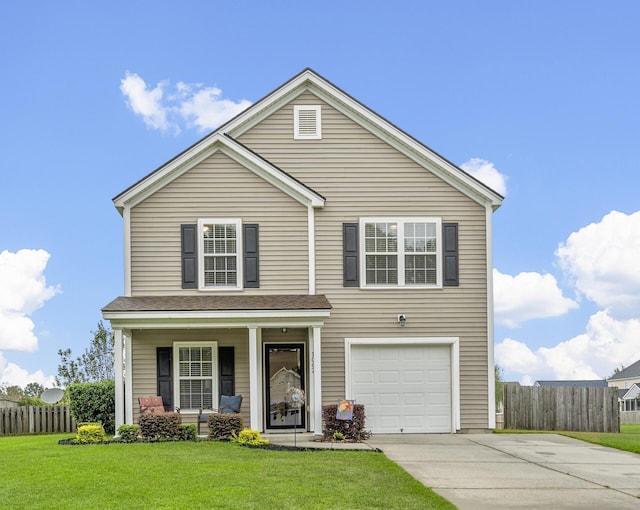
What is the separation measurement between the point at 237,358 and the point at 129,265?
3.34m

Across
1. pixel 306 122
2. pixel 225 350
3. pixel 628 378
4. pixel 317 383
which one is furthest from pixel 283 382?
pixel 628 378

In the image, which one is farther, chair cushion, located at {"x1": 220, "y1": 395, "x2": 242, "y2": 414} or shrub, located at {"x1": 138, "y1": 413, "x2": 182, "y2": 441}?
chair cushion, located at {"x1": 220, "y1": 395, "x2": 242, "y2": 414}

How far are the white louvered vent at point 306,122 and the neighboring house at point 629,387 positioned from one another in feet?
123

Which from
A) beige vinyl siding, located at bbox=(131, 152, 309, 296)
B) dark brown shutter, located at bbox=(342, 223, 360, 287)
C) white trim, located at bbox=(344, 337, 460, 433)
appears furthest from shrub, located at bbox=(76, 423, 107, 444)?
dark brown shutter, located at bbox=(342, 223, 360, 287)

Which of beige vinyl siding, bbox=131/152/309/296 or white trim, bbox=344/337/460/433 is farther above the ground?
beige vinyl siding, bbox=131/152/309/296

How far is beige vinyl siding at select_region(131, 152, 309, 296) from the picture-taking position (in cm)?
1827

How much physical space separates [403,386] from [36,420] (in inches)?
463

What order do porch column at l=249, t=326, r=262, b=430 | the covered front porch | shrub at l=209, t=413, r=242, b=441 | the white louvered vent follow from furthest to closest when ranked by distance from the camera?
the white louvered vent
the covered front porch
porch column at l=249, t=326, r=262, b=430
shrub at l=209, t=413, r=242, b=441

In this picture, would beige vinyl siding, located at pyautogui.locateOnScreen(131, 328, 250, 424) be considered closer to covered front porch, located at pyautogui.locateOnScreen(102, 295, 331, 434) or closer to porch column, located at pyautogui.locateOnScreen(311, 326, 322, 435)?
covered front porch, located at pyautogui.locateOnScreen(102, 295, 331, 434)

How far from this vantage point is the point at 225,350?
18.2 metres

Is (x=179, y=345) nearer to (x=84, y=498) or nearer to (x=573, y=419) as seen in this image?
(x=84, y=498)

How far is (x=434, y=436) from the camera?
1789cm

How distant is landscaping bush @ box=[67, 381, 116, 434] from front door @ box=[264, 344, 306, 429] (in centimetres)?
363

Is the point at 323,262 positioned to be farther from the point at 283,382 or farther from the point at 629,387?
the point at 629,387
